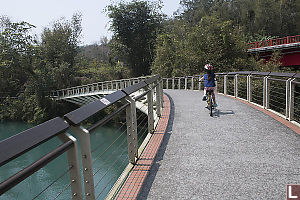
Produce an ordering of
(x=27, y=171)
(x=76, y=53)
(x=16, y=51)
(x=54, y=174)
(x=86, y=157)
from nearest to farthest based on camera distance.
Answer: (x=27, y=171), (x=86, y=157), (x=54, y=174), (x=16, y=51), (x=76, y=53)

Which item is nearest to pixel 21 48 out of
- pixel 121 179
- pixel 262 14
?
pixel 121 179

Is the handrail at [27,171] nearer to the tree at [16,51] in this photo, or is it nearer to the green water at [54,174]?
the green water at [54,174]

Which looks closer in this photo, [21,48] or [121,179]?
[121,179]

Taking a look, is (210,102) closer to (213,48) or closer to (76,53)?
(213,48)

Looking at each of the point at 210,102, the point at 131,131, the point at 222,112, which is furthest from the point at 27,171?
the point at 222,112

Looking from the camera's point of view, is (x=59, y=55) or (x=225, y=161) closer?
(x=225, y=161)

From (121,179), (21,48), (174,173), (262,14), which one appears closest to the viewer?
(121,179)

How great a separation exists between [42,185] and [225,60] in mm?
18319

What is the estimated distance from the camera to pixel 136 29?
148ft

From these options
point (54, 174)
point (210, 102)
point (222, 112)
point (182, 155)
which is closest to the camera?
point (182, 155)

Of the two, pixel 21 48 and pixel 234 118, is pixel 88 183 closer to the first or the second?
pixel 234 118

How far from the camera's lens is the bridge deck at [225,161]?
3547 millimetres

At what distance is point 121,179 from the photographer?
12.5 feet

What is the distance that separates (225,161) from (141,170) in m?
1.37
